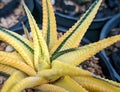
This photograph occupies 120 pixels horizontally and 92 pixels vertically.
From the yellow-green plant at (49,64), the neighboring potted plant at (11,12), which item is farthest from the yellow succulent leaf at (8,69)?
the neighboring potted plant at (11,12)

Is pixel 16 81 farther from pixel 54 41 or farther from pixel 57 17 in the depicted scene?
pixel 57 17

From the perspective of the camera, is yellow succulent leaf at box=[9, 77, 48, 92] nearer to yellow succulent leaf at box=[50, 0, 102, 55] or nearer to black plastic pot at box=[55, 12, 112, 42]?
yellow succulent leaf at box=[50, 0, 102, 55]

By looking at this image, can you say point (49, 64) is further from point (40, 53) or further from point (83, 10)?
point (83, 10)

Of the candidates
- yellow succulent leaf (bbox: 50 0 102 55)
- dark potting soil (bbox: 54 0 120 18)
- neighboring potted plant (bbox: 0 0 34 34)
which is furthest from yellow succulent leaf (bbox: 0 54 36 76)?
dark potting soil (bbox: 54 0 120 18)

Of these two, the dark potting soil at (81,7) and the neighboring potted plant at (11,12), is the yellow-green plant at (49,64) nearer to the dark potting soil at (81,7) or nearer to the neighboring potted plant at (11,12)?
the neighboring potted plant at (11,12)

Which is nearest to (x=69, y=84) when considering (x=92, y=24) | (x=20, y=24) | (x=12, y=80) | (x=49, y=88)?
(x=49, y=88)

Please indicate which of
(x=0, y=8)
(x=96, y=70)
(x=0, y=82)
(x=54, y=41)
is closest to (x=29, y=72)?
(x=54, y=41)
